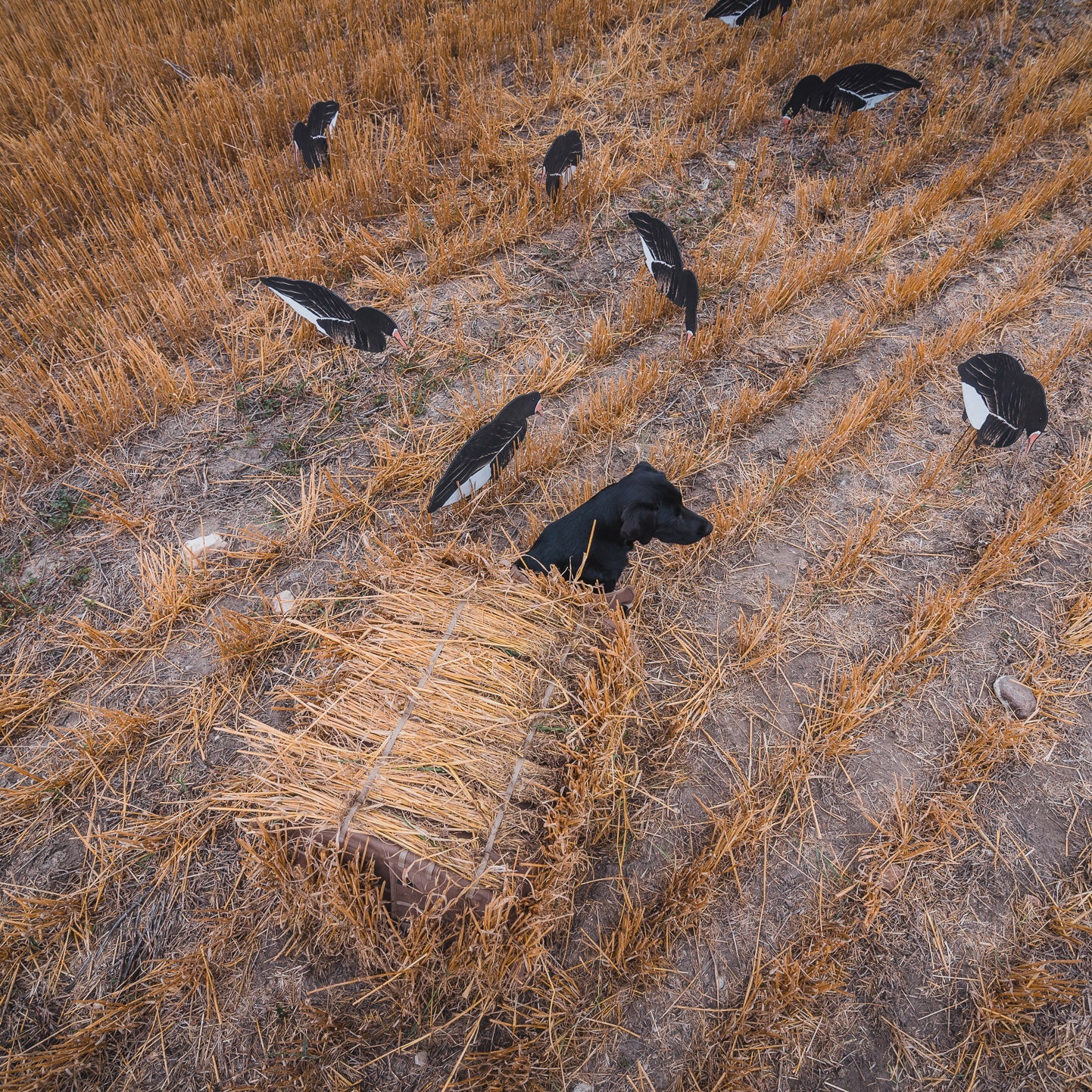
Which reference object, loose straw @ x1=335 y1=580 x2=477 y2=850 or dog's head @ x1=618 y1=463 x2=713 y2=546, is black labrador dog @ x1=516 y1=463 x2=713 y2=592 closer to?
dog's head @ x1=618 y1=463 x2=713 y2=546

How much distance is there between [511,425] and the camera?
2.62 m

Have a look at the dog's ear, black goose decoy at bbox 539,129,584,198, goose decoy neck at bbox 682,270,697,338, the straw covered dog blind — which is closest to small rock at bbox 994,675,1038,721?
the dog's ear

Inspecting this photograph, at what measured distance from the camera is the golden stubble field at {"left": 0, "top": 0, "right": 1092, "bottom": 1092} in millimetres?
1905

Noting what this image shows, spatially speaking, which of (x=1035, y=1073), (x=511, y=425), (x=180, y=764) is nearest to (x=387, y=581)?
(x=511, y=425)

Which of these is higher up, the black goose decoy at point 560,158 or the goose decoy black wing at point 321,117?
the goose decoy black wing at point 321,117

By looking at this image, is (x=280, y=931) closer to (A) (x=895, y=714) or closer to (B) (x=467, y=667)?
(B) (x=467, y=667)

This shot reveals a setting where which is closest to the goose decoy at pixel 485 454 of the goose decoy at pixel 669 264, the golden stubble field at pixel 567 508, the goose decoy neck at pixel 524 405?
the goose decoy neck at pixel 524 405

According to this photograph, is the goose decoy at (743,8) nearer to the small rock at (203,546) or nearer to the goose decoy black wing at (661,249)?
the goose decoy black wing at (661,249)

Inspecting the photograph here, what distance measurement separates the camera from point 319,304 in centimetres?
307

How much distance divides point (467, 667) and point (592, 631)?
45 cm

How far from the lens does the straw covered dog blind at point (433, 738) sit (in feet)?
5.74

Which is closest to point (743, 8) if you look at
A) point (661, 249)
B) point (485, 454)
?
point (661, 249)

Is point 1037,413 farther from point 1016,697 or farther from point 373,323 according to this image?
point 373,323

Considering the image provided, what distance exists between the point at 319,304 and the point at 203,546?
1.28m
